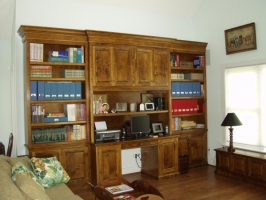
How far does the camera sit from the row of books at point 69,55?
4492mm

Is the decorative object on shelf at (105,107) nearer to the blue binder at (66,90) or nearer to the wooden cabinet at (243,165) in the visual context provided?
the blue binder at (66,90)

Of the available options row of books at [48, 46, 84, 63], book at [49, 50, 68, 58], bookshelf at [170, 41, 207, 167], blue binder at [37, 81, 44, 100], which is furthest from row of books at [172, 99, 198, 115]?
blue binder at [37, 81, 44, 100]

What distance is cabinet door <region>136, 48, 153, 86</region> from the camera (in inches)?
199

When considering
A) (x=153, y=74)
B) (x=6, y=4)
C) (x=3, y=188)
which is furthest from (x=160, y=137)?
(x=6, y=4)

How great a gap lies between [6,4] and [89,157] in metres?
3.00

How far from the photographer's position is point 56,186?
3.42 m

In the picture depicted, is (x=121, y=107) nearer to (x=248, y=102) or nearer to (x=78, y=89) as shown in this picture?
(x=78, y=89)

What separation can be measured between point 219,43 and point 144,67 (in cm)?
177

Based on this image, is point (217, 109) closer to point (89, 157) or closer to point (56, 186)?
point (89, 157)

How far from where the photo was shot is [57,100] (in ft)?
14.8

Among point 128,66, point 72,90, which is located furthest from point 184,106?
point 72,90

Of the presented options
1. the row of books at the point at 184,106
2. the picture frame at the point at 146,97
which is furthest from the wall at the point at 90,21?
the row of books at the point at 184,106

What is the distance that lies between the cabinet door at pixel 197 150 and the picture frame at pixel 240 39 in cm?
186

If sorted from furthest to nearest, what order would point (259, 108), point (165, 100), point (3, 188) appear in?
1. point (165, 100)
2. point (259, 108)
3. point (3, 188)
